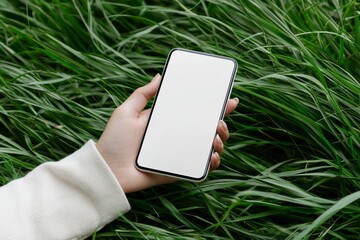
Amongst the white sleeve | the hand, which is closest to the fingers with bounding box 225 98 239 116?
the hand

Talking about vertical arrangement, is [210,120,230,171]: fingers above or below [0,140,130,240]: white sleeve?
above

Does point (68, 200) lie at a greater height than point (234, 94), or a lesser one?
lesser

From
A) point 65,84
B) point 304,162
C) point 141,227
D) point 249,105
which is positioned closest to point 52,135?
point 65,84

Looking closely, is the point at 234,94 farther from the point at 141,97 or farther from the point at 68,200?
the point at 68,200

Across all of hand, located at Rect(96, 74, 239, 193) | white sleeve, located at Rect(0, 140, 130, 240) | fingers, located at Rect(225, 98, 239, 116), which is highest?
fingers, located at Rect(225, 98, 239, 116)

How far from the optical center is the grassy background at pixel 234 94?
108 cm

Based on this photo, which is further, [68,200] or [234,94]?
[234,94]

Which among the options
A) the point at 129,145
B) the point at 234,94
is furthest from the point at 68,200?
the point at 234,94

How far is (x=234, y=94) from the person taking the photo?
3.89 feet

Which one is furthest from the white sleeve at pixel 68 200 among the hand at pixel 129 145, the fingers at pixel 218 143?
the fingers at pixel 218 143

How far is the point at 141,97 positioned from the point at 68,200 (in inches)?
9.1

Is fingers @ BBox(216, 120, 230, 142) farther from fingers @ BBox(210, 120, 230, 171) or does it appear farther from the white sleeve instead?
the white sleeve

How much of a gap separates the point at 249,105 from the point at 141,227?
32 centimetres

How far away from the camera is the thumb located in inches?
43.9
